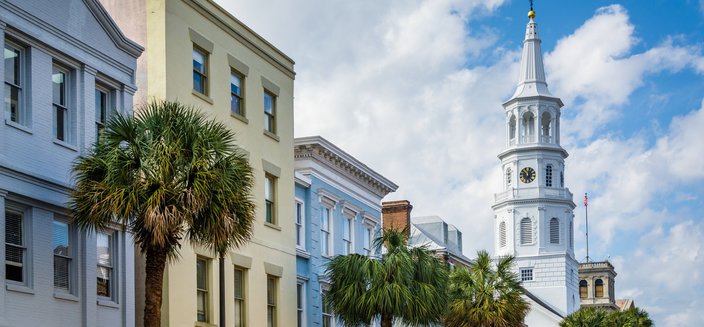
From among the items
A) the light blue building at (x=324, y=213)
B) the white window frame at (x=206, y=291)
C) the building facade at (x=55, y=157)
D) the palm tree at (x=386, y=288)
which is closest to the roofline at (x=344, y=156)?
the light blue building at (x=324, y=213)

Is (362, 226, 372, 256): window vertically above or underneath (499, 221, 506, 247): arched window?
underneath

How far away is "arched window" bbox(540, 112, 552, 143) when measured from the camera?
5241 inches

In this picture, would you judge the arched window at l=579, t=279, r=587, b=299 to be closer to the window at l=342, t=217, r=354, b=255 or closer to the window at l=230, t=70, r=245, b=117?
the window at l=342, t=217, r=354, b=255

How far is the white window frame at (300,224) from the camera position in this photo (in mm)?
43781

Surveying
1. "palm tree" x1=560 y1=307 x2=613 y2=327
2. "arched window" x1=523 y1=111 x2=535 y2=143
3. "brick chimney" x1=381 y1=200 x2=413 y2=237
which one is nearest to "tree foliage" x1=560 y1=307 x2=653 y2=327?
"palm tree" x1=560 y1=307 x2=613 y2=327

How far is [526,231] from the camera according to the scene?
131 m

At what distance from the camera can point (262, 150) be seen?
39.5 meters


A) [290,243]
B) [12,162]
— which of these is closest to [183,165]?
[12,162]

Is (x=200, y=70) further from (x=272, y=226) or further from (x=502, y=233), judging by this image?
(x=502, y=233)

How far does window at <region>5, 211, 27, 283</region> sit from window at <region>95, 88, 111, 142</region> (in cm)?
360

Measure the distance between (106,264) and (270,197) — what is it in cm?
1143

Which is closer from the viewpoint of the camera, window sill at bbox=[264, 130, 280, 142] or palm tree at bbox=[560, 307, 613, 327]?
window sill at bbox=[264, 130, 280, 142]

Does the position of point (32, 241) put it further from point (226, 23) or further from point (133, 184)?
point (226, 23)

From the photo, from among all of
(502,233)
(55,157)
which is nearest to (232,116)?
(55,157)
